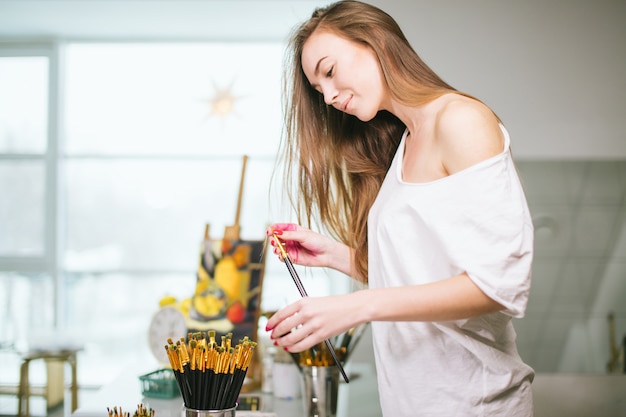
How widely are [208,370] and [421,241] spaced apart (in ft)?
1.57

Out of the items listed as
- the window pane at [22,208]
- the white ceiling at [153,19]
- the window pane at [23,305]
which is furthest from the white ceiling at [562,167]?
the window pane at [23,305]

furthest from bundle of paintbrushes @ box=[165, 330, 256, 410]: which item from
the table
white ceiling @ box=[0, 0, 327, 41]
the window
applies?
the window

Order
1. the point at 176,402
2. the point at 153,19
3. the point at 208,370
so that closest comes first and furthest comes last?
the point at 208,370 < the point at 176,402 < the point at 153,19

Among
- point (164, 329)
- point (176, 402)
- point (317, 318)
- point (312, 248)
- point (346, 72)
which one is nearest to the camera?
point (317, 318)

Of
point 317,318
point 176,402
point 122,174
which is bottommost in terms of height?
point 176,402

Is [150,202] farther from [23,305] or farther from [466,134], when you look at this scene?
[466,134]

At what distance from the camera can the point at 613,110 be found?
3074mm

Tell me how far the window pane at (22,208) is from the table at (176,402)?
3131 mm

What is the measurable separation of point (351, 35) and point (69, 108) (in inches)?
170

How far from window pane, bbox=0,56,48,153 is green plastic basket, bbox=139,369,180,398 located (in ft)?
11.7

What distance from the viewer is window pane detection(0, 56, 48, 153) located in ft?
16.9

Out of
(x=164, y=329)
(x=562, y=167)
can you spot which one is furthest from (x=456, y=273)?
(x=562, y=167)

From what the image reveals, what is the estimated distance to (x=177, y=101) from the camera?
515cm

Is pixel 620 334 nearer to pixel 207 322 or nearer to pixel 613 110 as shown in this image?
pixel 613 110
